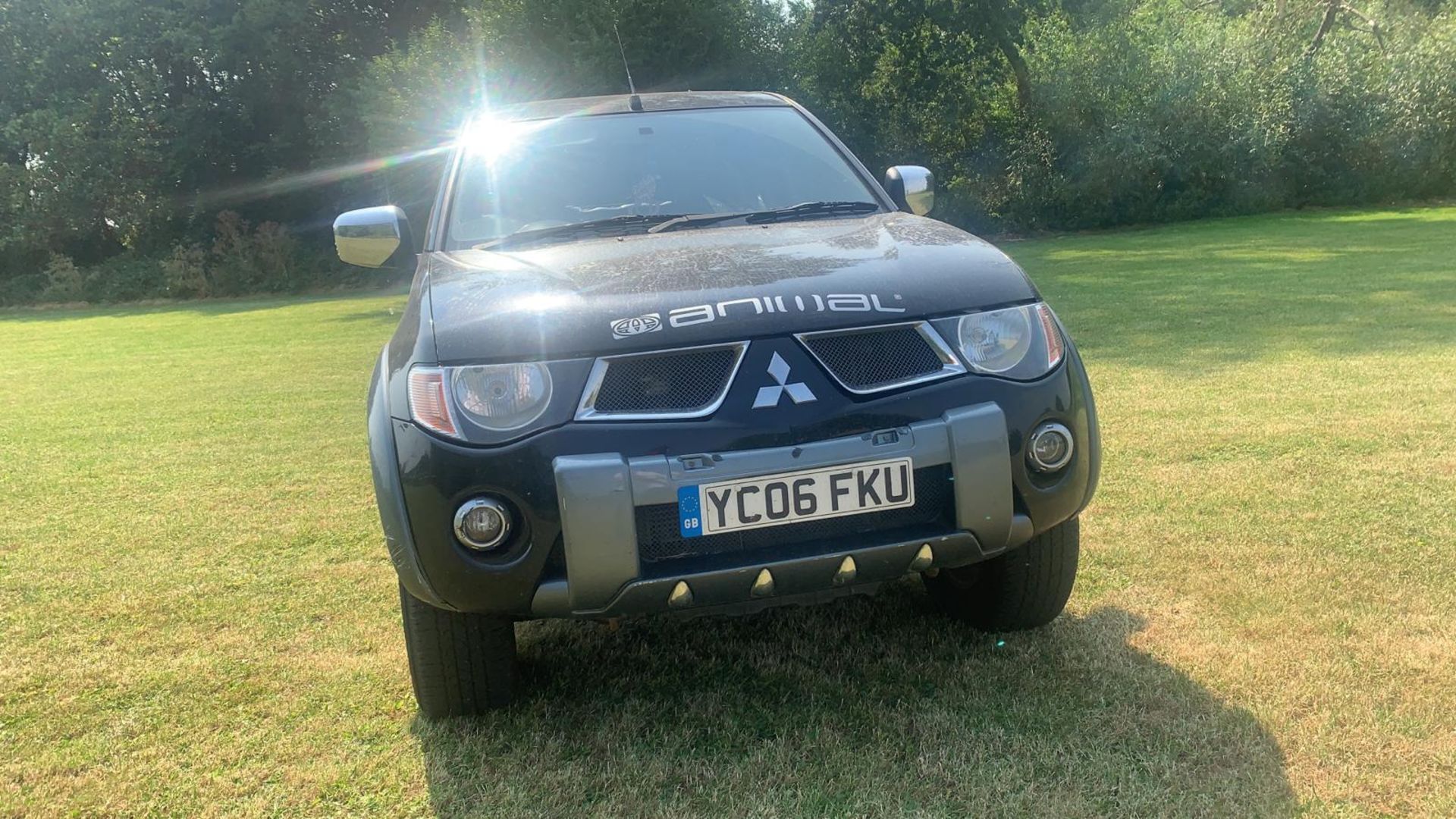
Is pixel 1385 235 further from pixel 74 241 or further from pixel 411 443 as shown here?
pixel 74 241

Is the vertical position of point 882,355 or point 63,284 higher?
point 63,284

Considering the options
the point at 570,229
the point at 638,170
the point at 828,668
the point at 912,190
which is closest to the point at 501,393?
the point at 570,229

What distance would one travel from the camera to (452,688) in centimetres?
257

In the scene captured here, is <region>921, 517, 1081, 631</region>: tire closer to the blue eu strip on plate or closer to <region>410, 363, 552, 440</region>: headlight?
the blue eu strip on plate

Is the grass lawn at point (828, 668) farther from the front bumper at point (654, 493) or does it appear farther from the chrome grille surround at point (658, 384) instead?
the chrome grille surround at point (658, 384)

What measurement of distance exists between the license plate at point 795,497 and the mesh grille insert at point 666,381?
194 millimetres

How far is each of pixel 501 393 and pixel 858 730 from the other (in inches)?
45.8

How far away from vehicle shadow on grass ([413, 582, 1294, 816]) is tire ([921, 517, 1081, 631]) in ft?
0.25

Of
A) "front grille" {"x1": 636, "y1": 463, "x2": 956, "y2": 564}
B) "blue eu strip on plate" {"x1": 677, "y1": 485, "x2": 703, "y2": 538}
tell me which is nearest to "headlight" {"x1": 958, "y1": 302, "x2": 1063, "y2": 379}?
"front grille" {"x1": 636, "y1": 463, "x2": 956, "y2": 564}

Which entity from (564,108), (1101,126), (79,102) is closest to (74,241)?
(79,102)

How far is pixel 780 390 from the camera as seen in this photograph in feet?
7.17

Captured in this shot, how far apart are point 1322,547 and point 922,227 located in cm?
181

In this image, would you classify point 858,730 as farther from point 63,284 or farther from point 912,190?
point 63,284

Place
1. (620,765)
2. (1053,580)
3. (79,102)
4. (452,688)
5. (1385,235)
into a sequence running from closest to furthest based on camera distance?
1. (620,765)
2. (452,688)
3. (1053,580)
4. (1385,235)
5. (79,102)
